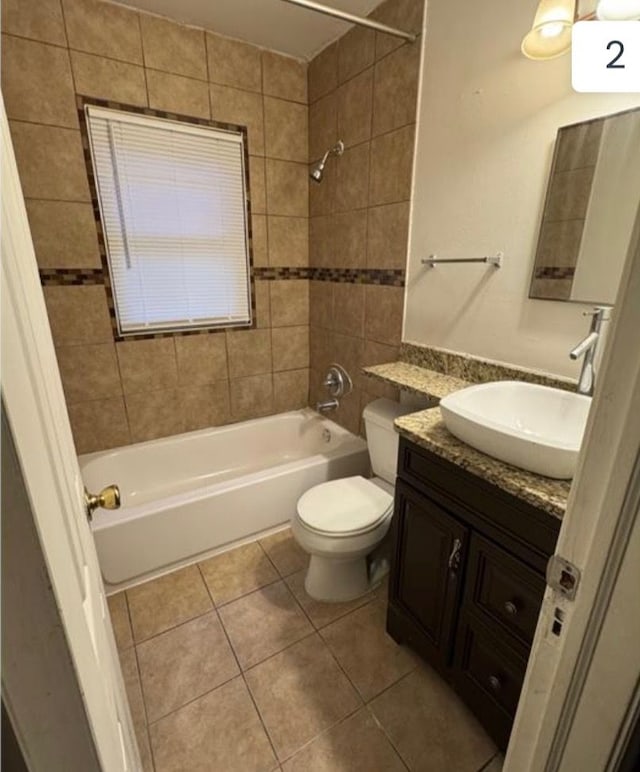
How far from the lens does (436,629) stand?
1271 millimetres

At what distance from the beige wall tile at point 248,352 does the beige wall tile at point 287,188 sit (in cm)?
77

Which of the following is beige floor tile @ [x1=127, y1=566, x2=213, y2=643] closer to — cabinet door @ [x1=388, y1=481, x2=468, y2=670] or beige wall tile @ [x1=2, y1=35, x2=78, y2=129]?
cabinet door @ [x1=388, y1=481, x2=468, y2=670]

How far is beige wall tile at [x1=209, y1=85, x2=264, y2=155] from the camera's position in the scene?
6.81 feet

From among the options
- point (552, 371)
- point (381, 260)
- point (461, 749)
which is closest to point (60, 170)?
point (381, 260)

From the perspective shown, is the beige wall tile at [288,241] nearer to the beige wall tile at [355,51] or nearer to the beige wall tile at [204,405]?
the beige wall tile at [355,51]

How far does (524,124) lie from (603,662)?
1.54 metres

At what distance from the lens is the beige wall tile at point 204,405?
2418 mm

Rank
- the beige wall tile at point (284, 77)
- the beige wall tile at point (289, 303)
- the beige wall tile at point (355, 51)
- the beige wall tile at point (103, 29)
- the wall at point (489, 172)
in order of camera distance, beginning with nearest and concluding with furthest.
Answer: the wall at point (489, 172) < the beige wall tile at point (103, 29) < the beige wall tile at point (355, 51) < the beige wall tile at point (284, 77) < the beige wall tile at point (289, 303)

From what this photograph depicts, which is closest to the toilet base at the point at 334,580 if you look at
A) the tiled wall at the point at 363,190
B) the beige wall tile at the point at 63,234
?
the tiled wall at the point at 363,190

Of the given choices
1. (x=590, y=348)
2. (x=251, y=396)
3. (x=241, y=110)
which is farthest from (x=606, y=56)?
(x=251, y=396)

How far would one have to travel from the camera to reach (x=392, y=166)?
1.83 metres

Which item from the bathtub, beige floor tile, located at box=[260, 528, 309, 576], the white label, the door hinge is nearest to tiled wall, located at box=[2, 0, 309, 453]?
the bathtub

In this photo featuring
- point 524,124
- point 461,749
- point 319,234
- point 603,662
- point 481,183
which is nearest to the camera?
point 603,662

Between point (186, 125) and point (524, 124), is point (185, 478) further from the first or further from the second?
point (524, 124)
